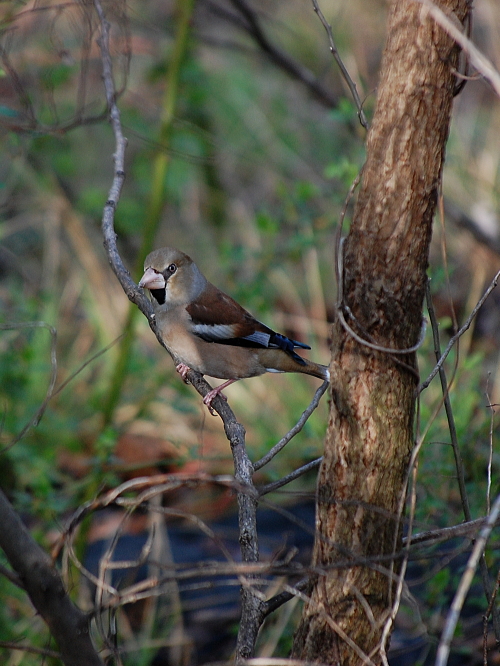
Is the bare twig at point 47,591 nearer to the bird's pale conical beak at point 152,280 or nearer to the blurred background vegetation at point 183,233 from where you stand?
the blurred background vegetation at point 183,233

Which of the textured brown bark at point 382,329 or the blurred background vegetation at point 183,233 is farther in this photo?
the blurred background vegetation at point 183,233

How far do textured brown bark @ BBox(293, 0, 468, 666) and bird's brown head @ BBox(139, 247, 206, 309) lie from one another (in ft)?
5.50

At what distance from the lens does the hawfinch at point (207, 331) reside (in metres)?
3.52

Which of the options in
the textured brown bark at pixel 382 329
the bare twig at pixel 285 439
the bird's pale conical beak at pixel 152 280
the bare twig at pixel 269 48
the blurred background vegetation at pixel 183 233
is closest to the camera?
the textured brown bark at pixel 382 329

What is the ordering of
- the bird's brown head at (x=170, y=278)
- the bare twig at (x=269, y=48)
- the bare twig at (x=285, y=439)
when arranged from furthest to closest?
1. the bare twig at (x=269, y=48)
2. the bird's brown head at (x=170, y=278)
3. the bare twig at (x=285, y=439)

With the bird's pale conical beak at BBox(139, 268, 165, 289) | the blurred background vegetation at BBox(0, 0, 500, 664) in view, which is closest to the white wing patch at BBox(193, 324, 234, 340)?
the bird's pale conical beak at BBox(139, 268, 165, 289)

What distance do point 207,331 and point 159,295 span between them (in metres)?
0.33

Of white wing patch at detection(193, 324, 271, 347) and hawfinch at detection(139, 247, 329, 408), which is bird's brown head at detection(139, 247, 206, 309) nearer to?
hawfinch at detection(139, 247, 329, 408)

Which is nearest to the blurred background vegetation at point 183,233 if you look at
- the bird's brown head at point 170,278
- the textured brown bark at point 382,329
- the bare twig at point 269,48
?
the bare twig at point 269,48

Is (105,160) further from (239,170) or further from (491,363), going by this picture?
(491,363)

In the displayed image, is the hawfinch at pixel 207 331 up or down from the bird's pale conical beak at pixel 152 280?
down

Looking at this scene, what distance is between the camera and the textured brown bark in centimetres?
184

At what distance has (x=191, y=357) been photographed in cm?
349

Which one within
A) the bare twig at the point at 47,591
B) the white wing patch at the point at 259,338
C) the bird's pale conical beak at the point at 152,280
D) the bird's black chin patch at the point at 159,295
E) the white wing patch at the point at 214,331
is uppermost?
the bird's pale conical beak at the point at 152,280
